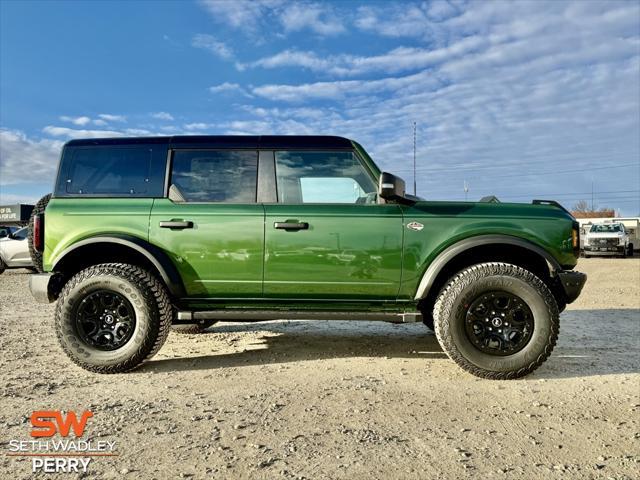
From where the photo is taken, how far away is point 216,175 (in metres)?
4.12

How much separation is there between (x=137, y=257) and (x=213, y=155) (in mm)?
1198

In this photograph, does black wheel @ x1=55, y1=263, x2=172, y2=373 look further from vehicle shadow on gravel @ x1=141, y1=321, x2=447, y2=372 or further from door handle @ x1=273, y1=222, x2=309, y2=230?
door handle @ x1=273, y1=222, x2=309, y2=230

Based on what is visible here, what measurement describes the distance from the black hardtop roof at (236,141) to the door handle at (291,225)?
2.54 feet

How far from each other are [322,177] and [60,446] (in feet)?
9.27

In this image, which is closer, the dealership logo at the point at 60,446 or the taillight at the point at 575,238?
the dealership logo at the point at 60,446

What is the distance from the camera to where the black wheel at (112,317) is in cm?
379

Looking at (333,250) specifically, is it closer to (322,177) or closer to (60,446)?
(322,177)

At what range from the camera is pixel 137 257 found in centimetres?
413

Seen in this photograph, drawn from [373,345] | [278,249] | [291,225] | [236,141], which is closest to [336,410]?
[278,249]

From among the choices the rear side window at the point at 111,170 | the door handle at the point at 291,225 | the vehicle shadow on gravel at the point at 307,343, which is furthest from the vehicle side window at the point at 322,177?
the vehicle shadow on gravel at the point at 307,343

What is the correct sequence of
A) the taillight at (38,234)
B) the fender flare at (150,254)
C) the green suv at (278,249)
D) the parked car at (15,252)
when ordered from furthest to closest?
1. the parked car at (15,252)
2. the taillight at (38,234)
3. the fender flare at (150,254)
4. the green suv at (278,249)

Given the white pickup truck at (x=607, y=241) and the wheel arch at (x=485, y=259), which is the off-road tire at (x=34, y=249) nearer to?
the wheel arch at (x=485, y=259)

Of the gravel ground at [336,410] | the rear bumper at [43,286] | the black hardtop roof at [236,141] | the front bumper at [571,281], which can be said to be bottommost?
the gravel ground at [336,410]

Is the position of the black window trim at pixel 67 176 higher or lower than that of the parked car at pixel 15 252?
higher
